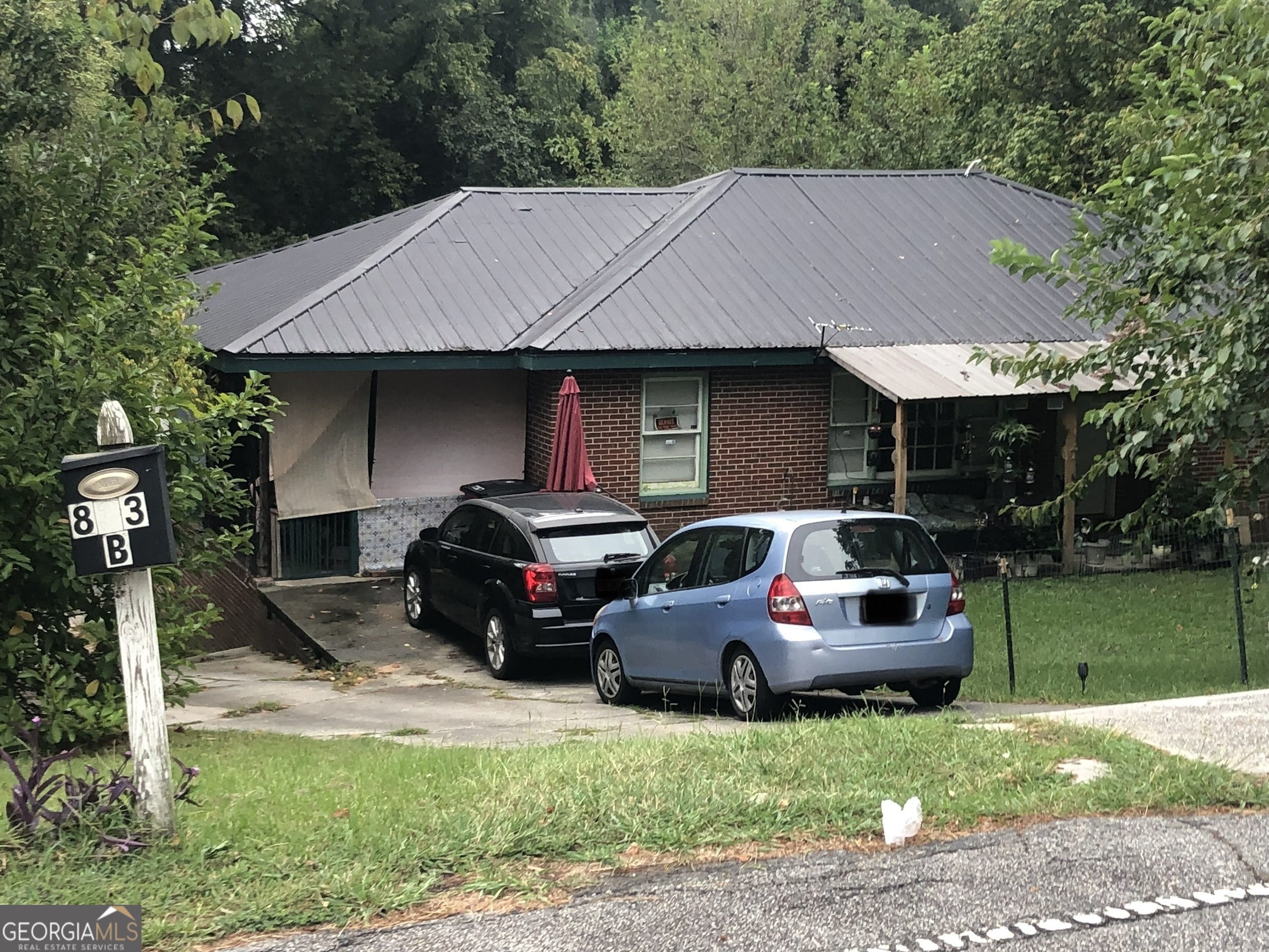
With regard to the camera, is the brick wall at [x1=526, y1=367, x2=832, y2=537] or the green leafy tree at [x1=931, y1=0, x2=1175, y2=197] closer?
the brick wall at [x1=526, y1=367, x2=832, y2=537]

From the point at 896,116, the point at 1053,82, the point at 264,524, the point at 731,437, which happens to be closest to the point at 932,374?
the point at 731,437

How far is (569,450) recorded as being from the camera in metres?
16.3

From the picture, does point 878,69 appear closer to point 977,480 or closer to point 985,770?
point 977,480

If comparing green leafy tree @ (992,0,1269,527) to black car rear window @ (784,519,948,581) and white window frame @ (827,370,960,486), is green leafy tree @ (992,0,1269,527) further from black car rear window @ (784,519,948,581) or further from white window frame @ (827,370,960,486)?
white window frame @ (827,370,960,486)

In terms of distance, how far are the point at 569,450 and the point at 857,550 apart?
22.7ft

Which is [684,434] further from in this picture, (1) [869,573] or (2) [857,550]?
(1) [869,573]

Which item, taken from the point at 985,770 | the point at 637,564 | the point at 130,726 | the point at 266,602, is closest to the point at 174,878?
the point at 130,726

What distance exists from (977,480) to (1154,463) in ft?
29.5

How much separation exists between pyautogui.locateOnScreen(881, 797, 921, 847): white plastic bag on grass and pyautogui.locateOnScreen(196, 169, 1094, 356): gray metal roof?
11728 millimetres

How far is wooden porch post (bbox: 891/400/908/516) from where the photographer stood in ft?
53.6

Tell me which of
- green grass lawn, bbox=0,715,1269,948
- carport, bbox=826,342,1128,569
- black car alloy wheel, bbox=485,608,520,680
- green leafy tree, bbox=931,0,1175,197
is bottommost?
black car alloy wheel, bbox=485,608,520,680

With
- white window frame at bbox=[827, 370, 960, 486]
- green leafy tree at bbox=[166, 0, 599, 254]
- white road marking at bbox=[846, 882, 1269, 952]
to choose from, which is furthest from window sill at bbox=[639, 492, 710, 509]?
green leafy tree at bbox=[166, 0, 599, 254]

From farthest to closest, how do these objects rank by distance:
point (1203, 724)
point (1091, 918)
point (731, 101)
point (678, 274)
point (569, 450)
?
point (731, 101), point (678, 274), point (569, 450), point (1203, 724), point (1091, 918)

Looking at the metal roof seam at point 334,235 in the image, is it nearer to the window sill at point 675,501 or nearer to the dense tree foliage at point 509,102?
the window sill at point 675,501
